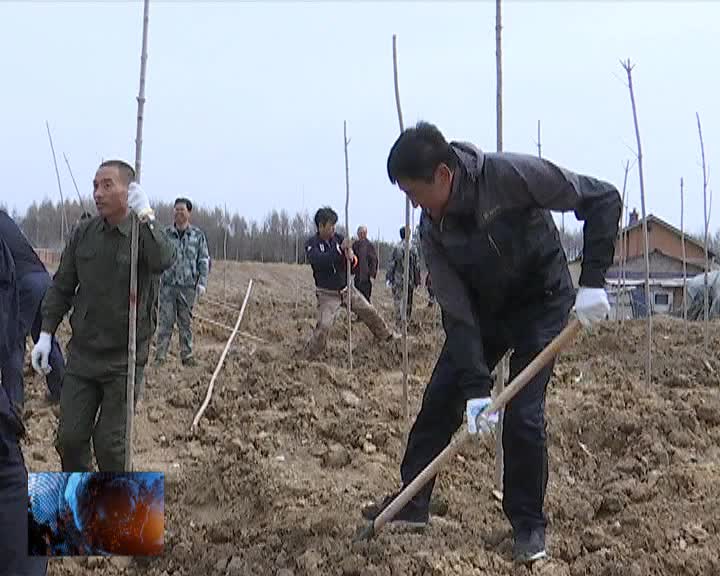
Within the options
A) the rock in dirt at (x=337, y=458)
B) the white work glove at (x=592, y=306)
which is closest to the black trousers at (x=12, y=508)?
the white work glove at (x=592, y=306)

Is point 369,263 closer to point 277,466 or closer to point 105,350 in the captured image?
point 277,466

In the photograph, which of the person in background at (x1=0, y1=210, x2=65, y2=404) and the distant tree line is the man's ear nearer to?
the person in background at (x1=0, y1=210, x2=65, y2=404)

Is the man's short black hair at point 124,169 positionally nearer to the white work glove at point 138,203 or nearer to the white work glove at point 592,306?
the white work glove at point 138,203

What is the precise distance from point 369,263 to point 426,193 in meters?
8.21

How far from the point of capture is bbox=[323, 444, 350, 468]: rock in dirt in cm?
459

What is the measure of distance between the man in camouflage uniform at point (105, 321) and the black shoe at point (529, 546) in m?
1.73

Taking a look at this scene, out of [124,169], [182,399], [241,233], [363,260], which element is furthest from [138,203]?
[241,233]

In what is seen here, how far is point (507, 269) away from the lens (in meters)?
3.00

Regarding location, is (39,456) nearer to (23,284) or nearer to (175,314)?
(23,284)

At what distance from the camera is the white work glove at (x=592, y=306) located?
2.79m

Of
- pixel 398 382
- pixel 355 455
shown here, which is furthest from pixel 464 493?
pixel 398 382
